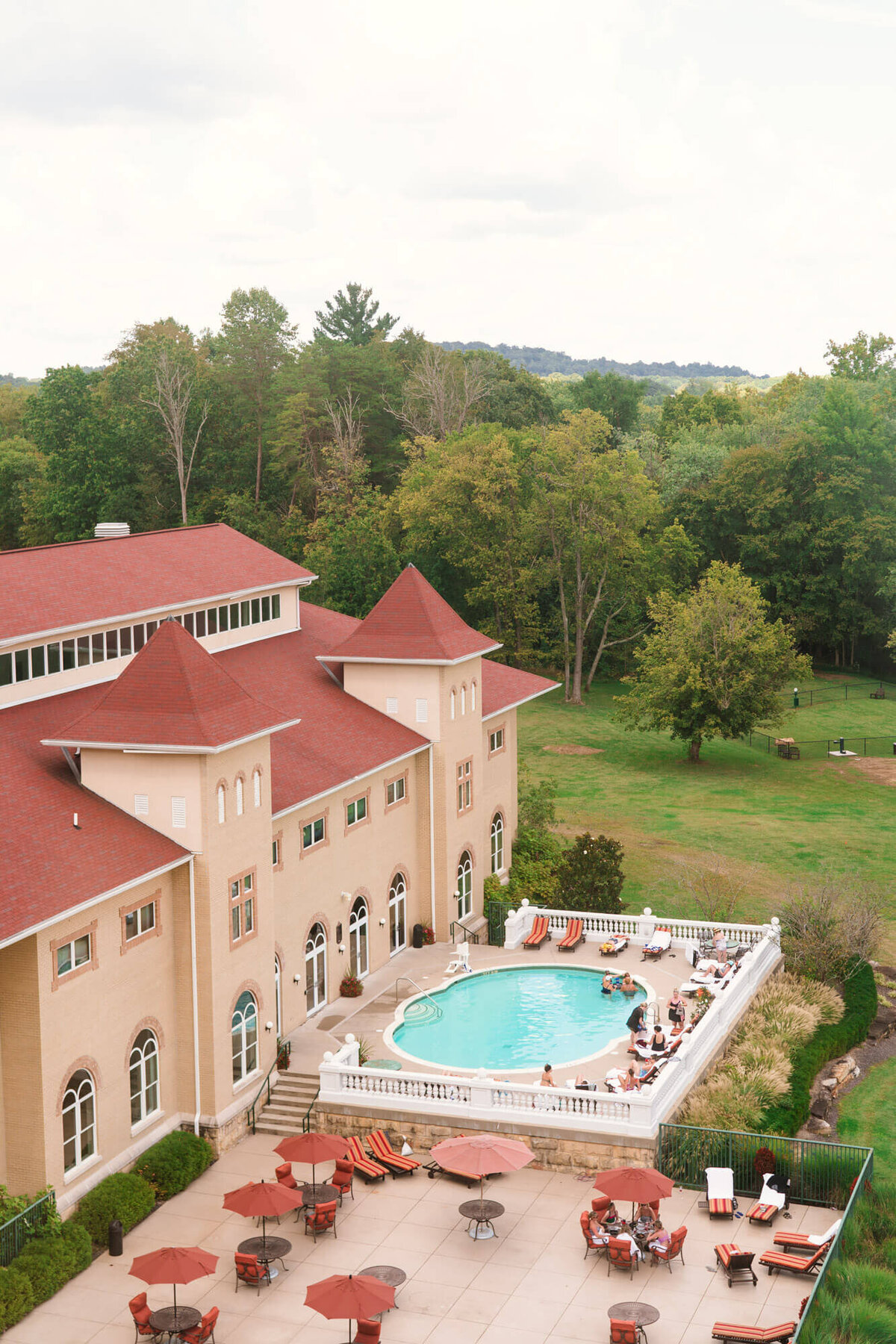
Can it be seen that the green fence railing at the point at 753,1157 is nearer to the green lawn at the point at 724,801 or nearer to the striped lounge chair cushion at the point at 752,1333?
the striped lounge chair cushion at the point at 752,1333

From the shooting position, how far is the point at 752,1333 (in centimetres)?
2419

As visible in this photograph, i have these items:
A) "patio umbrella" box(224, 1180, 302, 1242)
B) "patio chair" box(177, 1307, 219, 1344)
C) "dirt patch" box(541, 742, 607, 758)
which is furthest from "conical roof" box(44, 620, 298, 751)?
"dirt patch" box(541, 742, 607, 758)

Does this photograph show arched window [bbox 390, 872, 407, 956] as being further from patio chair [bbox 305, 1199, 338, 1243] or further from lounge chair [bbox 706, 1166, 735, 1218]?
lounge chair [bbox 706, 1166, 735, 1218]

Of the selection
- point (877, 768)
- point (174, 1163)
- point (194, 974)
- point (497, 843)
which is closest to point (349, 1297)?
point (174, 1163)

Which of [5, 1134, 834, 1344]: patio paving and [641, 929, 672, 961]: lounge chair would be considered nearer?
[5, 1134, 834, 1344]: patio paving

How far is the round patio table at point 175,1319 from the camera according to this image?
24.2 m

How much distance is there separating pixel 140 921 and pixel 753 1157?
47.3 feet

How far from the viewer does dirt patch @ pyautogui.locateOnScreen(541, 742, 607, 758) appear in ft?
261

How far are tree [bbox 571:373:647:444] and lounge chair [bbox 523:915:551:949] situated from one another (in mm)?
103004

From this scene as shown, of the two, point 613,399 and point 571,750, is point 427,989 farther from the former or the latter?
point 613,399

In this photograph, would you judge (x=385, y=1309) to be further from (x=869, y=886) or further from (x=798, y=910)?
(x=869, y=886)

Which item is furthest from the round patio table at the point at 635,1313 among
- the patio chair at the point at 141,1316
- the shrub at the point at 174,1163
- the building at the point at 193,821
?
the building at the point at 193,821

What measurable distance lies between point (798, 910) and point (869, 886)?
32.2 ft

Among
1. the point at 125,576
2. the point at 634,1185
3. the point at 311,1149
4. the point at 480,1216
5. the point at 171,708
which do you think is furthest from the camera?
the point at 125,576
